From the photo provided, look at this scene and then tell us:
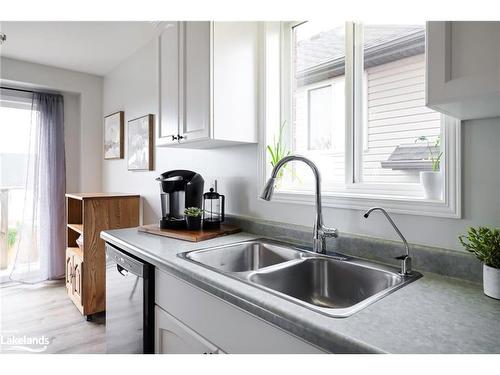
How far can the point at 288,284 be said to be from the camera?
1247 mm

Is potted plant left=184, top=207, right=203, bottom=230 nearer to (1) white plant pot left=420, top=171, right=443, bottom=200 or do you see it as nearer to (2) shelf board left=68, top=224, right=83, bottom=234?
(1) white plant pot left=420, top=171, right=443, bottom=200

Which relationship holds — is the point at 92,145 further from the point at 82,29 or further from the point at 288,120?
the point at 288,120

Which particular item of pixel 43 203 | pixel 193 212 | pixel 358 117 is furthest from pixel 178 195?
pixel 43 203

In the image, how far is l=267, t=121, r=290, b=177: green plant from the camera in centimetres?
182

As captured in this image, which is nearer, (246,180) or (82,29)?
(246,180)

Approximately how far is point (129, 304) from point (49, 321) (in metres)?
1.63

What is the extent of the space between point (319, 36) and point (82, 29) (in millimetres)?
2017

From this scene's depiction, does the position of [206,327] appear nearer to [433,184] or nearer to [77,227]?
[433,184]

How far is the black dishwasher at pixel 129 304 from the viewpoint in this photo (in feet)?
4.60

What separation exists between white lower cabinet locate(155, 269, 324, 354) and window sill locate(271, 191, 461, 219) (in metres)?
0.71

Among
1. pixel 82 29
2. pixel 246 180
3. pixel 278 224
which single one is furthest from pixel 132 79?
pixel 278 224

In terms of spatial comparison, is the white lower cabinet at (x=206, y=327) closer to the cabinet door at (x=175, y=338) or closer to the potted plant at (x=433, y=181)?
the cabinet door at (x=175, y=338)

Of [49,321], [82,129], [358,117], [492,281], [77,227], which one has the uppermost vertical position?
[82,129]

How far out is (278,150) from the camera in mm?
1837
